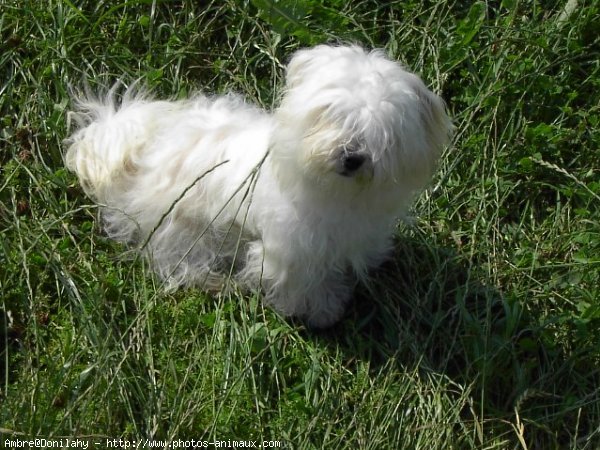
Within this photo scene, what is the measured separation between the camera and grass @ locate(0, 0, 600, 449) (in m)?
3.23

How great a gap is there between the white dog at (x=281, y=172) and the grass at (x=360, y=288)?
0.54ft

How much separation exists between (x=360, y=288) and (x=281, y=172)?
0.90 meters

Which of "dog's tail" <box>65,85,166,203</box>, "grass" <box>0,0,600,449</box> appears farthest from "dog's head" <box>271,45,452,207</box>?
"dog's tail" <box>65,85,166,203</box>

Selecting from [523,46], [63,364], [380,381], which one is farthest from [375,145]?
[523,46]

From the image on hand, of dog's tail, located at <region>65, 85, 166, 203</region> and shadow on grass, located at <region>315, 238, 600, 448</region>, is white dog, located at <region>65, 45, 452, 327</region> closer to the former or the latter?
dog's tail, located at <region>65, 85, 166, 203</region>

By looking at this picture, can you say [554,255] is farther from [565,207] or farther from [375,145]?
[375,145]

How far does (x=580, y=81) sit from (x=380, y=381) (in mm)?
1952

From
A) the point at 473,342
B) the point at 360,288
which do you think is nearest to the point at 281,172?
the point at 360,288

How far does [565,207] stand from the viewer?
3994mm

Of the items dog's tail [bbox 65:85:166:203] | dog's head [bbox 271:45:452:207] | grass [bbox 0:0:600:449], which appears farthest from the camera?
dog's tail [bbox 65:85:166:203]

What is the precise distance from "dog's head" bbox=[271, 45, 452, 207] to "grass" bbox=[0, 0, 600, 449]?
72 centimetres

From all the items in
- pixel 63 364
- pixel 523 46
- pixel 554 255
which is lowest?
pixel 63 364

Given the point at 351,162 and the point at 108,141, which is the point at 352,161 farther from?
the point at 108,141

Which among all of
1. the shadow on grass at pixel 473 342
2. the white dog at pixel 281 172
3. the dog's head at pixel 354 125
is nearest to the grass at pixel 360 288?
the shadow on grass at pixel 473 342
